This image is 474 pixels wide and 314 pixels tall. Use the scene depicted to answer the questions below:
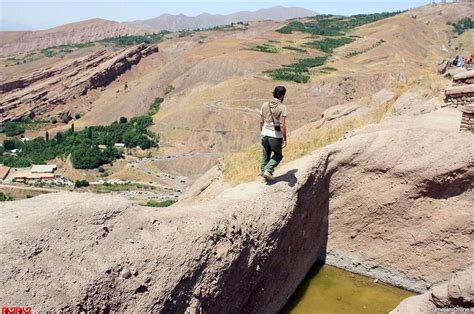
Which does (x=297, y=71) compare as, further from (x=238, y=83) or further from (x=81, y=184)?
(x=81, y=184)

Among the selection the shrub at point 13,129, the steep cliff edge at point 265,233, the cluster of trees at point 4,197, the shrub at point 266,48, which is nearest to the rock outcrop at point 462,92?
the steep cliff edge at point 265,233

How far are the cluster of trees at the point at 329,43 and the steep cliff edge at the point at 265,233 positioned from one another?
335 ft

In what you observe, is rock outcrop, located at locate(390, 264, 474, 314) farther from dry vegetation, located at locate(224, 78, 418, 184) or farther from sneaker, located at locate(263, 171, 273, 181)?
dry vegetation, located at locate(224, 78, 418, 184)

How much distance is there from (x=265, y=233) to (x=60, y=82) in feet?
369

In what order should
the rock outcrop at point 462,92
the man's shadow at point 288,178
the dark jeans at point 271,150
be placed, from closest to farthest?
the dark jeans at point 271,150 → the man's shadow at point 288,178 → the rock outcrop at point 462,92

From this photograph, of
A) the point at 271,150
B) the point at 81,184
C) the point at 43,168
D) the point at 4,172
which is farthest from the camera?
the point at 4,172

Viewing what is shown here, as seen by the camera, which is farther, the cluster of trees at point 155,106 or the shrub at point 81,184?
the cluster of trees at point 155,106

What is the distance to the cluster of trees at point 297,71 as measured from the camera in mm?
79812

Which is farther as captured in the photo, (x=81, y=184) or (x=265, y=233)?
(x=81, y=184)

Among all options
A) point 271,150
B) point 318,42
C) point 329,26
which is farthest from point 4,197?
point 329,26

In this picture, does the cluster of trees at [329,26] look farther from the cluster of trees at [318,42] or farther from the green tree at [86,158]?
the green tree at [86,158]

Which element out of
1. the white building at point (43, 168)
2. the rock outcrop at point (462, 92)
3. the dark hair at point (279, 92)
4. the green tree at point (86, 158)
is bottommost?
the white building at point (43, 168)

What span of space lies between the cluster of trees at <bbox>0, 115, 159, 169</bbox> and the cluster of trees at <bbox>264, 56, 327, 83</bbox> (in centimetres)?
2450

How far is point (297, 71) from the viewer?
8612cm
